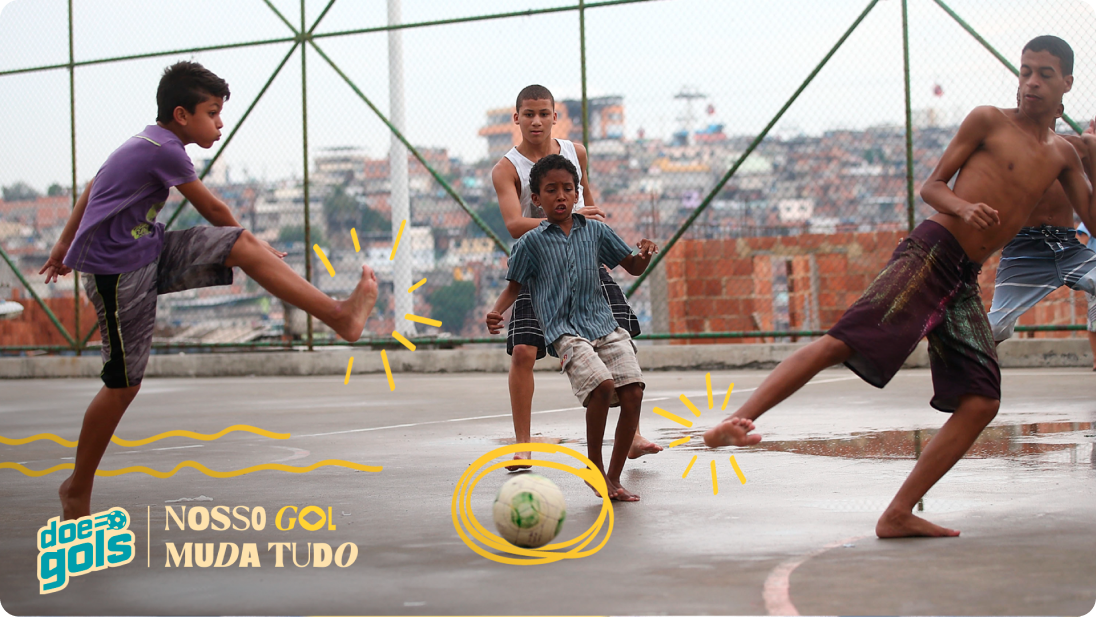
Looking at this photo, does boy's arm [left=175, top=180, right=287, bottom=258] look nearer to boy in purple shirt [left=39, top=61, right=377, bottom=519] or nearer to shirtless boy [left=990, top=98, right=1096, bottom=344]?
boy in purple shirt [left=39, top=61, right=377, bottom=519]

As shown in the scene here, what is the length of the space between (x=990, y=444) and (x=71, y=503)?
3993mm

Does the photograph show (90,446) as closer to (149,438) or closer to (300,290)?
(300,290)

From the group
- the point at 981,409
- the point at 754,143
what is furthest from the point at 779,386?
the point at 754,143

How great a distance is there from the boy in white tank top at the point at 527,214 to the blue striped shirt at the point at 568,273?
164 millimetres

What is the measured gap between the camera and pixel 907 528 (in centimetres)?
373

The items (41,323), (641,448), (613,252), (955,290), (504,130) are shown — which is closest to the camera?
(955,290)

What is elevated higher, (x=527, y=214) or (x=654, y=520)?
(x=527, y=214)

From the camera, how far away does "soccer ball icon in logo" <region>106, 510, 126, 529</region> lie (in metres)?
4.25

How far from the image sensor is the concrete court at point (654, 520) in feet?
10.2

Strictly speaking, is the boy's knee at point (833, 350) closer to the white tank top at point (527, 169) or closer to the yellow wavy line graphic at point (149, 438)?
the white tank top at point (527, 169)

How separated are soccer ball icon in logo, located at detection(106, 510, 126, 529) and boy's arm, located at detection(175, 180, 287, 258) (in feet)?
3.57

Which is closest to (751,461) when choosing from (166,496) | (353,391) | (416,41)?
(166,496)

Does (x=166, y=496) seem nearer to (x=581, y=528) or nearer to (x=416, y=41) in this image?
(x=581, y=528)

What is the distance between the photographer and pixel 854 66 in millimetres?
10805
